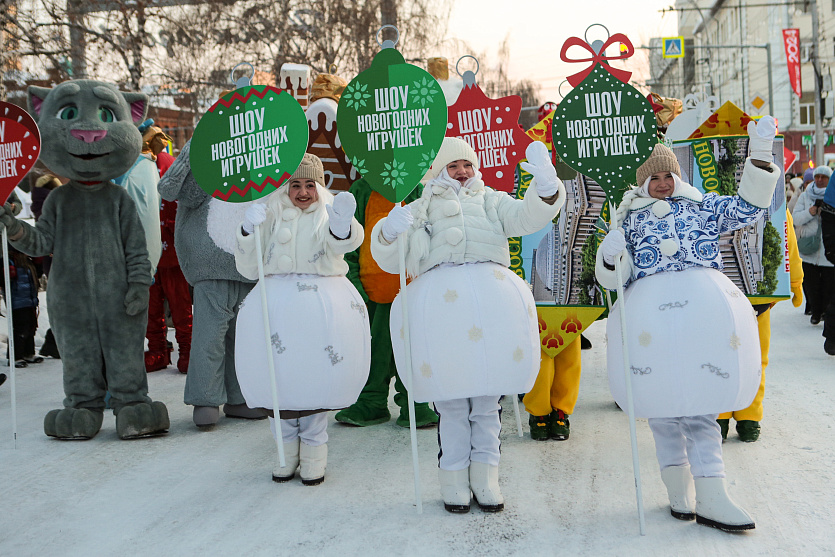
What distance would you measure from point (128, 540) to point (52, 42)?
31.1 feet

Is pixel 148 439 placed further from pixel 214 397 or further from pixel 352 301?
pixel 352 301

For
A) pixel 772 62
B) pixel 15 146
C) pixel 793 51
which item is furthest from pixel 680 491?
pixel 772 62

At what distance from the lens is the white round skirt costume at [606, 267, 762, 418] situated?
3279mm

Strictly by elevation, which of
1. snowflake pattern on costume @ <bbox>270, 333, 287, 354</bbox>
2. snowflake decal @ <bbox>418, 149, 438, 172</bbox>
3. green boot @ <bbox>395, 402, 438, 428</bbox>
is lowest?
green boot @ <bbox>395, 402, 438, 428</bbox>

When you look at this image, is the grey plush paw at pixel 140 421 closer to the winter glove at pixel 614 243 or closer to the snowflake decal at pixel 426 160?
the snowflake decal at pixel 426 160

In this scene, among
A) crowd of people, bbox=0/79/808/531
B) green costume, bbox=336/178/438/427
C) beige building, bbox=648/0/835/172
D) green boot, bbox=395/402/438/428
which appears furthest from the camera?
beige building, bbox=648/0/835/172

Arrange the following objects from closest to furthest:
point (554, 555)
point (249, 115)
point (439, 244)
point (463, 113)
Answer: point (554, 555)
point (439, 244)
point (249, 115)
point (463, 113)

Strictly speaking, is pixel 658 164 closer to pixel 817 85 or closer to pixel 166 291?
pixel 166 291

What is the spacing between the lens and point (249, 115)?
4070 mm

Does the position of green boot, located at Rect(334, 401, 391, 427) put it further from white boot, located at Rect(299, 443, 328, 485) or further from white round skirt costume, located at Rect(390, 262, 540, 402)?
white round skirt costume, located at Rect(390, 262, 540, 402)

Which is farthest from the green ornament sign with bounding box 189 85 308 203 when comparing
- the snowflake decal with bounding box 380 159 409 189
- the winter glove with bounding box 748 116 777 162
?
the winter glove with bounding box 748 116 777 162

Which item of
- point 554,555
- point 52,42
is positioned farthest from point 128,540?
point 52,42

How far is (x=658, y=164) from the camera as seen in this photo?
358 cm

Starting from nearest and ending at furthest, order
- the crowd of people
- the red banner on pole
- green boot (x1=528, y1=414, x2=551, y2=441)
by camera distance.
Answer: the crowd of people < green boot (x1=528, y1=414, x2=551, y2=441) < the red banner on pole
